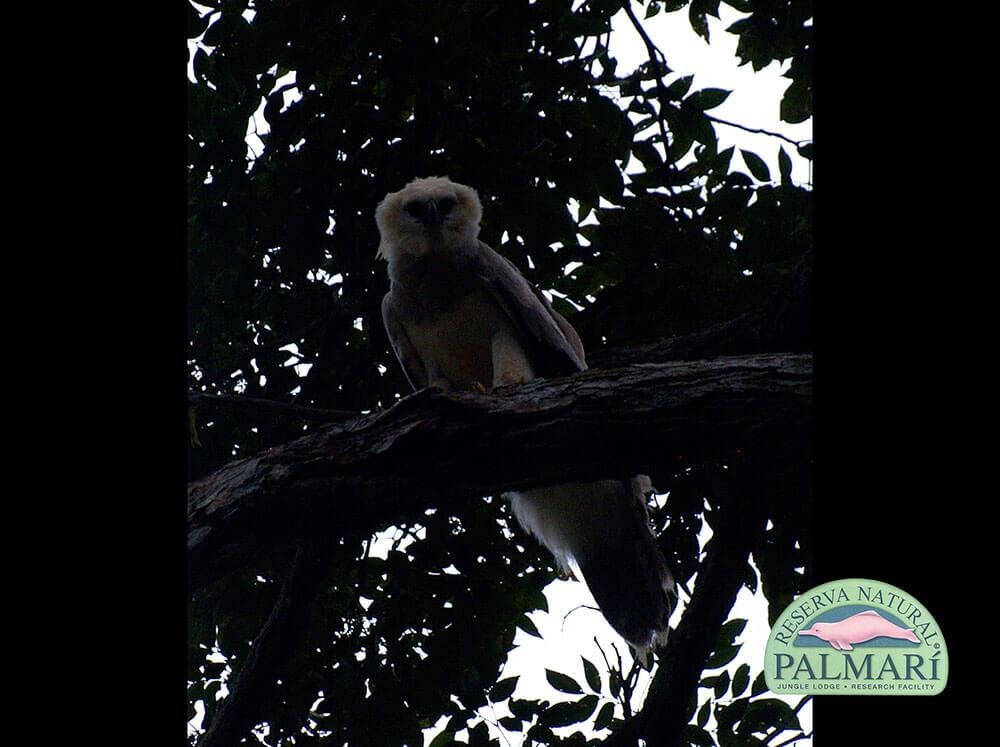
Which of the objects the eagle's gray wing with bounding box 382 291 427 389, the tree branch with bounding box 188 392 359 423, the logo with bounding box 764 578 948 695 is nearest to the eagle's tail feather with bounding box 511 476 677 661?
the eagle's gray wing with bounding box 382 291 427 389

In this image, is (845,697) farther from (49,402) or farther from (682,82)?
(682,82)

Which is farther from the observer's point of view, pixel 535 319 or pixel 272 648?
Result: pixel 535 319

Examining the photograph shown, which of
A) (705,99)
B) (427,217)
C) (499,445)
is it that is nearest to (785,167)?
(705,99)

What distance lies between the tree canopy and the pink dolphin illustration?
6.23 ft

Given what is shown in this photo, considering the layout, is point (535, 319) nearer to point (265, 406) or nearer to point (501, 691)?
point (265, 406)

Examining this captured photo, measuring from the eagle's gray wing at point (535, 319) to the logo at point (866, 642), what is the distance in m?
2.36

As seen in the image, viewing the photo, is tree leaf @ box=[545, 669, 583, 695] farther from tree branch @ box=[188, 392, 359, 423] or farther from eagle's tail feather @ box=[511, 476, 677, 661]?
tree branch @ box=[188, 392, 359, 423]

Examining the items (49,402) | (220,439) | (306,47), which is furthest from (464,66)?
(49,402)

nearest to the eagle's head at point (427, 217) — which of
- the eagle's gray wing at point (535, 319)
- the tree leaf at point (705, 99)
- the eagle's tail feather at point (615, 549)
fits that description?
the eagle's gray wing at point (535, 319)

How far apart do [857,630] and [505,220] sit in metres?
2.97

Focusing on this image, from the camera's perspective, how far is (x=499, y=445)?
2602 millimetres

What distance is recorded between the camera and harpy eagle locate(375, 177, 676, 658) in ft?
12.1

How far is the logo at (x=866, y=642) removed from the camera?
1.40 m

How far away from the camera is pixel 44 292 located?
1.48 meters
